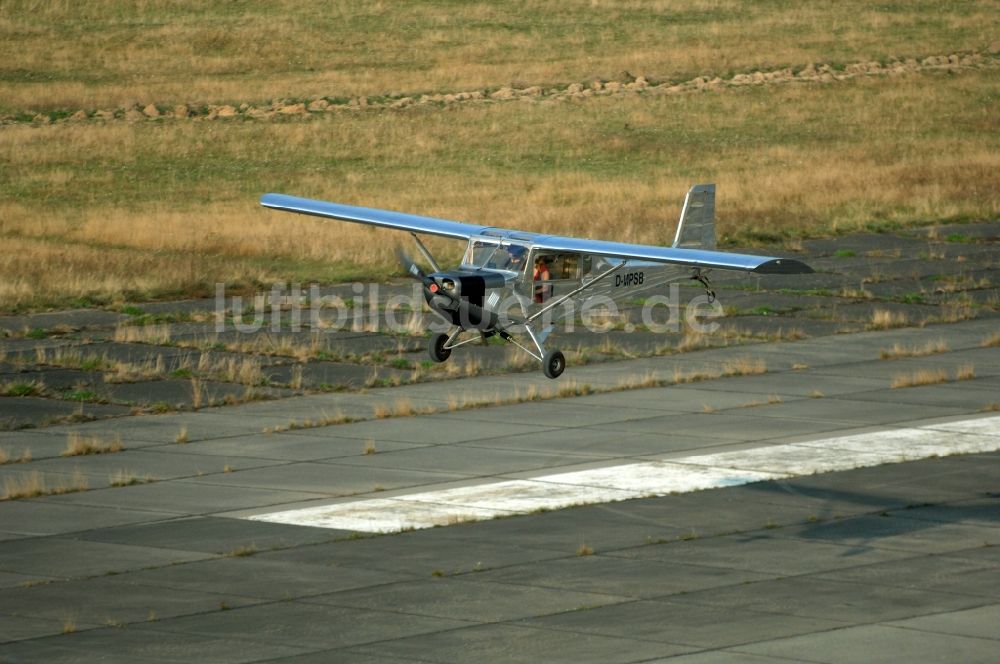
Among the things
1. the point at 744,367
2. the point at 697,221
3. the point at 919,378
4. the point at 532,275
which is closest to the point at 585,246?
the point at 532,275

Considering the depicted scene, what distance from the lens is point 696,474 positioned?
24188mm

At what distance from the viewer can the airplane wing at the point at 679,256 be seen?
75.3 feet

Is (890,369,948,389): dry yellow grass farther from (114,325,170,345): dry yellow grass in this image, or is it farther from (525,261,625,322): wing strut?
(114,325,170,345): dry yellow grass

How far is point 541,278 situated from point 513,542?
20.0 feet

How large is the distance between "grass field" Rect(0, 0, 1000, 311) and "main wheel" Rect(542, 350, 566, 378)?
16.5 metres

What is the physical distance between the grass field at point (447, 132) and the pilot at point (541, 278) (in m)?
16.9

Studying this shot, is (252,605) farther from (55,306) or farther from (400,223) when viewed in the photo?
(55,306)

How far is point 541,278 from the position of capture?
1013 inches

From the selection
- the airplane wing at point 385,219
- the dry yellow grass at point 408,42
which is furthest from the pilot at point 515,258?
the dry yellow grass at point 408,42

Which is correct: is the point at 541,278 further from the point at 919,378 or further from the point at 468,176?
the point at 468,176

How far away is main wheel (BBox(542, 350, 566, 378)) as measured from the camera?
1035 inches

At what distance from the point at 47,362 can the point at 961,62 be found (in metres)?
68.0

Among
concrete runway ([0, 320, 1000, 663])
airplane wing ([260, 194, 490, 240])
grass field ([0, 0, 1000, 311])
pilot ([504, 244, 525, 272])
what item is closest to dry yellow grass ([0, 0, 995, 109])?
grass field ([0, 0, 1000, 311])

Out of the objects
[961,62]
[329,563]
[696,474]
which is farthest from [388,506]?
[961,62]
